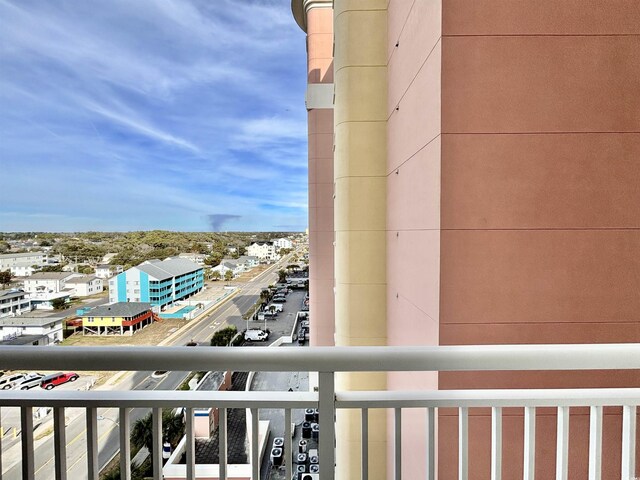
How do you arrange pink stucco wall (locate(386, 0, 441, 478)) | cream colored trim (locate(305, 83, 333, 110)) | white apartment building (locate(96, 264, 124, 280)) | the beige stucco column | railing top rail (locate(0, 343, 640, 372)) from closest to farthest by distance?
railing top rail (locate(0, 343, 640, 372)), pink stucco wall (locate(386, 0, 441, 478)), white apartment building (locate(96, 264, 124, 280)), the beige stucco column, cream colored trim (locate(305, 83, 333, 110))

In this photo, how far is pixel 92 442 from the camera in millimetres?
895

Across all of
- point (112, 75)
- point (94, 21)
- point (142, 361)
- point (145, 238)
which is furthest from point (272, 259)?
point (142, 361)

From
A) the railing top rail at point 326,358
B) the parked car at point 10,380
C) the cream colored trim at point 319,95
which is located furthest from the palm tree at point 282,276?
the railing top rail at point 326,358

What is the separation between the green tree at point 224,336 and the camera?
2.78 meters

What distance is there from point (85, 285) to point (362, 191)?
2.19m

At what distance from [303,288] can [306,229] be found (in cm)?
127

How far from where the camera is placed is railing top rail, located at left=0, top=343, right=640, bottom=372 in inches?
33.4

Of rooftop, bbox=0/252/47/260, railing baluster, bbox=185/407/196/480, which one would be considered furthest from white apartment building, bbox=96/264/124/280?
railing baluster, bbox=185/407/196/480

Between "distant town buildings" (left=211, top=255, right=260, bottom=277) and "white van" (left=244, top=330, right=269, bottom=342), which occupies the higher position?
"distant town buildings" (left=211, top=255, right=260, bottom=277)

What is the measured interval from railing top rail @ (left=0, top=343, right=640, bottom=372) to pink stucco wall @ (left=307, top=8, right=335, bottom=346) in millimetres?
5463

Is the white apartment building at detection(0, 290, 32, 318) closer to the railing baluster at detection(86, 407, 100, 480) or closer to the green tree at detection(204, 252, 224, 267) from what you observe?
the green tree at detection(204, 252, 224, 267)

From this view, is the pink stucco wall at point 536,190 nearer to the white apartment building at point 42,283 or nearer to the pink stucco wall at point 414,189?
the pink stucco wall at point 414,189

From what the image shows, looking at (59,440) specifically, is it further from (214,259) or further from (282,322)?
(282,322)

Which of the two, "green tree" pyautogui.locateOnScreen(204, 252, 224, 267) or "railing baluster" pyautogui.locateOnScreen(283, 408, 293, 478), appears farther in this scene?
"green tree" pyautogui.locateOnScreen(204, 252, 224, 267)
